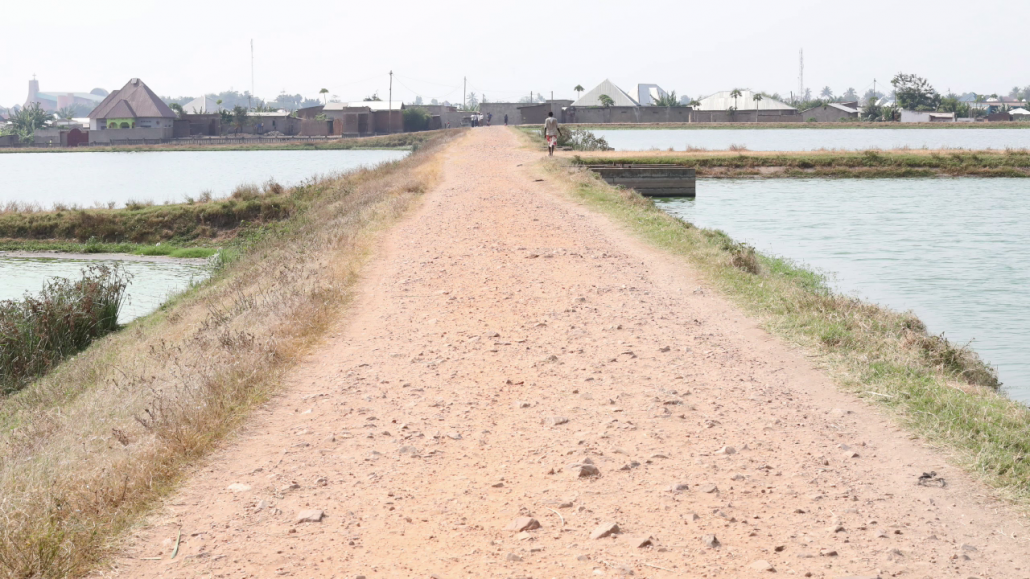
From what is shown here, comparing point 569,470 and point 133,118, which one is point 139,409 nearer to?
point 569,470

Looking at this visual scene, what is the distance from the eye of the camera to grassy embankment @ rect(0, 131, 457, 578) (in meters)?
4.89

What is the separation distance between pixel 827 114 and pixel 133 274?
108m

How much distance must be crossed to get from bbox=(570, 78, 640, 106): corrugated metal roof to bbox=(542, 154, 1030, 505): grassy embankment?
107 metres

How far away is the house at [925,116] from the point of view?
385ft

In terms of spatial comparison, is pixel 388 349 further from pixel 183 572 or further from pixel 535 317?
pixel 183 572

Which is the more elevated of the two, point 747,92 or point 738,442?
point 747,92

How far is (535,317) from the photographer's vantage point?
9867 millimetres

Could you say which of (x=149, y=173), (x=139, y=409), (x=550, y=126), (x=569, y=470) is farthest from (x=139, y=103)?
(x=569, y=470)

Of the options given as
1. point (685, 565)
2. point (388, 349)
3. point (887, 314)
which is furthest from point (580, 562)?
point (887, 314)

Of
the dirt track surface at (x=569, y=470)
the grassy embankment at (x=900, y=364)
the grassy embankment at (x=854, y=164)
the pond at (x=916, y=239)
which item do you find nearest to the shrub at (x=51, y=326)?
the dirt track surface at (x=569, y=470)

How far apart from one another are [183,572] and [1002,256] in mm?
20447

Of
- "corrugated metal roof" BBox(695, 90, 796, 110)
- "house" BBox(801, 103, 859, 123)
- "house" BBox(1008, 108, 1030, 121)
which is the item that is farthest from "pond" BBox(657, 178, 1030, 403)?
"house" BBox(1008, 108, 1030, 121)

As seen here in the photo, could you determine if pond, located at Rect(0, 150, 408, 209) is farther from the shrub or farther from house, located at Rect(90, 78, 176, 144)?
the shrub

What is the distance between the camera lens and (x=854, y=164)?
41.0 metres
